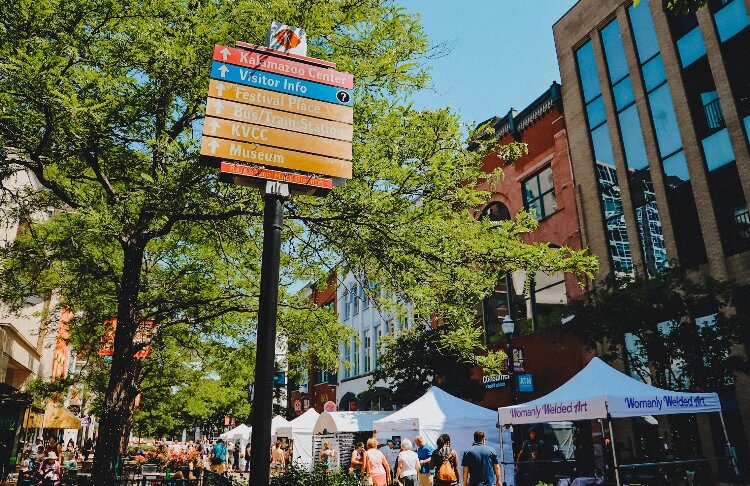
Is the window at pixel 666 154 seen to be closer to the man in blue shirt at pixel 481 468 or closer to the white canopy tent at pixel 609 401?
the white canopy tent at pixel 609 401

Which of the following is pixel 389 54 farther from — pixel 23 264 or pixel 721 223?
pixel 721 223

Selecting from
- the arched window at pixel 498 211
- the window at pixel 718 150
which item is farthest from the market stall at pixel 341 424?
the window at pixel 718 150

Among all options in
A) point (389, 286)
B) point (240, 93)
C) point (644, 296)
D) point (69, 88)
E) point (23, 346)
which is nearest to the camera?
point (240, 93)

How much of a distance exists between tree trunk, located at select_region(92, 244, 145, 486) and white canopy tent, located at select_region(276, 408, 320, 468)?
16002 millimetres

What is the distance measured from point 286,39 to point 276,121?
41.8 inches

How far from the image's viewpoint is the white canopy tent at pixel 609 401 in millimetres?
10406

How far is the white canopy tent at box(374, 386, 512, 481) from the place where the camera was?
1509cm

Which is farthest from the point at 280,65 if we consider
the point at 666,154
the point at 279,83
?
the point at 666,154

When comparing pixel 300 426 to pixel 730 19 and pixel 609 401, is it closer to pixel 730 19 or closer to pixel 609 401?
pixel 609 401

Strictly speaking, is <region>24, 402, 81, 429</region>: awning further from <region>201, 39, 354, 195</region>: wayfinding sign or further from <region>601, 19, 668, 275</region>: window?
<region>601, 19, 668, 275</region>: window

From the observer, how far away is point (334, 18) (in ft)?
30.0

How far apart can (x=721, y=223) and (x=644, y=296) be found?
484 centimetres

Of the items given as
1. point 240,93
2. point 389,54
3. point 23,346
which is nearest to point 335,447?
point 23,346

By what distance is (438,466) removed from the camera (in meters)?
10.6
